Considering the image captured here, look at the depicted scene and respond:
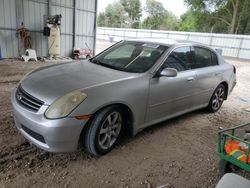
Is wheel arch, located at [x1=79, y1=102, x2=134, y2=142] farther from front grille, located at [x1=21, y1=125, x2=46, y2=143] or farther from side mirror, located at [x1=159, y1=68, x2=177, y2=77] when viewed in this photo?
side mirror, located at [x1=159, y1=68, x2=177, y2=77]

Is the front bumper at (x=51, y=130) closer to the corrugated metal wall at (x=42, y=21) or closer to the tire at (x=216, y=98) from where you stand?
the tire at (x=216, y=98)

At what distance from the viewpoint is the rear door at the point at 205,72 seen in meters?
3.89

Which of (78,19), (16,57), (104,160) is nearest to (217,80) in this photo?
(104,160)

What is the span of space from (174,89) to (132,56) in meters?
0.82

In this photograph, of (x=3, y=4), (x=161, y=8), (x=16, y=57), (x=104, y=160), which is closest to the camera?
(x=104, y=160)

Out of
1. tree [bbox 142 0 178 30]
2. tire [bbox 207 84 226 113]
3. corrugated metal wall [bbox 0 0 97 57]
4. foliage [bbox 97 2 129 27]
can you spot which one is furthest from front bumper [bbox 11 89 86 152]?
tree [bbox 142 0 178 30]

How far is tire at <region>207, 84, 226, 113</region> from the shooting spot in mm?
4470

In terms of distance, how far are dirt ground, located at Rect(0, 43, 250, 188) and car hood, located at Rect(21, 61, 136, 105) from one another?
76 centimetres

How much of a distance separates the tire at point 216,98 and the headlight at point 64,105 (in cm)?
297

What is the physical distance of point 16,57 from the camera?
9219 mm

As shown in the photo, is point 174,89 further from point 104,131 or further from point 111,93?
point 104,131

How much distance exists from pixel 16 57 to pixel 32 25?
4.96 ft

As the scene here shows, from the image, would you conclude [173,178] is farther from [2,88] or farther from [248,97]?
[248,97]

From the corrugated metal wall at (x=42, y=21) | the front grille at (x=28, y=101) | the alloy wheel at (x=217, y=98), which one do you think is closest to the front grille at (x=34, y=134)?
the front grille at (x=28, y=101)
